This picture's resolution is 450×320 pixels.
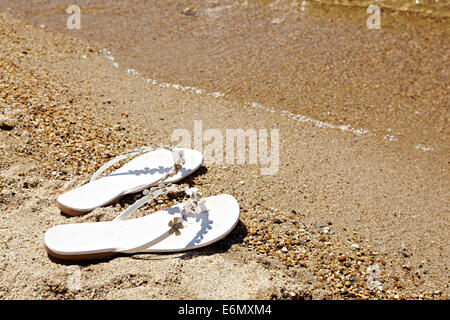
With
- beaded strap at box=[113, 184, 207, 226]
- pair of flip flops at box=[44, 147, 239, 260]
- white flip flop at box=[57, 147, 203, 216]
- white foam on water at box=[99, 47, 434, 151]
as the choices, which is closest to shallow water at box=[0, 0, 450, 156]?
white foam on water at box=[99, 47, 434, 151]

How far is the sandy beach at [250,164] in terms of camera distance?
2.15m

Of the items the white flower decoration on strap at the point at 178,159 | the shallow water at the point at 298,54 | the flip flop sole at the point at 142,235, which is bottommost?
the flip flop sole at the point at 142,235

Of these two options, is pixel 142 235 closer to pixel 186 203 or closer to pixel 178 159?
pixel 186 203

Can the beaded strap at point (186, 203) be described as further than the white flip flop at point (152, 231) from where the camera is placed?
Yes

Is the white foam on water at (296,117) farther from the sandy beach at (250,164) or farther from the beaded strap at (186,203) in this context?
the beaded strap at (186,203)

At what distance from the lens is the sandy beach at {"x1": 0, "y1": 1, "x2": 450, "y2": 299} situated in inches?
84.7

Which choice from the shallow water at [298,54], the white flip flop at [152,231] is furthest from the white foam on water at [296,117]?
the white flip flop at [152,231]

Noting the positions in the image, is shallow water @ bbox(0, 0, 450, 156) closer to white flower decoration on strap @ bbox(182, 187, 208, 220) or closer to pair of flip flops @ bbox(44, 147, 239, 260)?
pair of flip flops @ bbox(44, 147, 239, 260)

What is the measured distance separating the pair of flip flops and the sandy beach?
0.23 feet

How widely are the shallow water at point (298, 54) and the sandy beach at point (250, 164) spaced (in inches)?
0.9

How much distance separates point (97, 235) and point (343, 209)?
145 cm

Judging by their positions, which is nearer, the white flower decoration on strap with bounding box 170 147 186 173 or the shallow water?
the white flower decoration on strap with bounding box 170 147 186 173

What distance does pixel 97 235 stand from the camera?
2309 mm
